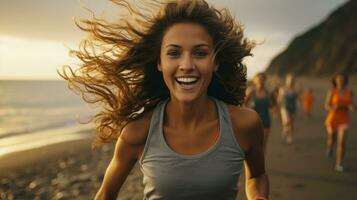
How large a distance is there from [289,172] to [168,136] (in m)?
6.38

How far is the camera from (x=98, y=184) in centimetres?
802

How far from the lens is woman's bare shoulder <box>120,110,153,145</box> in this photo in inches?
87.9

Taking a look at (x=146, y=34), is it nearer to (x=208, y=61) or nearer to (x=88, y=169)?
(x=208, y=61)

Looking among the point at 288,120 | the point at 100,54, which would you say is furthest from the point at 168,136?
the point at 288,120

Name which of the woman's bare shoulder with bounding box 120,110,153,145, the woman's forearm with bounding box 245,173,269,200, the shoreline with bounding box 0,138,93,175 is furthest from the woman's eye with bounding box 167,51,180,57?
the shoreline with bounding box 0,138,93,175

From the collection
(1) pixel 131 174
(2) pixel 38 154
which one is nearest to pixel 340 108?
(1) pixel 131 174

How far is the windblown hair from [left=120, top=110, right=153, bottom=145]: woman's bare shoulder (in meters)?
0.12

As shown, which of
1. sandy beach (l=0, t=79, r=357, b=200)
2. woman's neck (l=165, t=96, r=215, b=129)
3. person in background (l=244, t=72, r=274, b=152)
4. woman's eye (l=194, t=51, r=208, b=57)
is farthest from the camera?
person in background (l=244, t=72, r=274, b=152)

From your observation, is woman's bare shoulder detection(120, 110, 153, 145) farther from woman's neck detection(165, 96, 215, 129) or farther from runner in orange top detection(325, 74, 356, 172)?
runner in orange top detection(325, 74, 356, 172)

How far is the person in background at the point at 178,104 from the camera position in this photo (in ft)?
7.02

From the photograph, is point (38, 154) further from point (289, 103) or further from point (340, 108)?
point (340, 108)

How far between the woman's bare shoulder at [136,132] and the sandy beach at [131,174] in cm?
455

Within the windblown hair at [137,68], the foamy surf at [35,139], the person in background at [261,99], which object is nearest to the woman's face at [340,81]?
the person in background at [261,99]

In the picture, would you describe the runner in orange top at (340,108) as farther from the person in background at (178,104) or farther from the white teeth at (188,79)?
the white teeth at (188,79)
